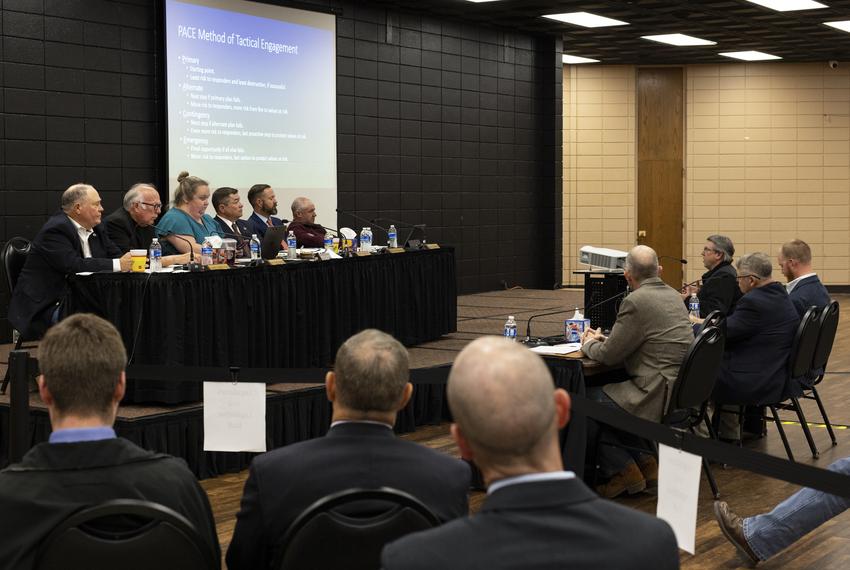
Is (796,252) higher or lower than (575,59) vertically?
lower

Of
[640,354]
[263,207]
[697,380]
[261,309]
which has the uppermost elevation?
[263,207]

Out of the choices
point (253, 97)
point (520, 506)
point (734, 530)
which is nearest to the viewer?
point (520, 506)

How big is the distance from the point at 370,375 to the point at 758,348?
354 cm

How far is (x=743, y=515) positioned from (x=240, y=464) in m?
2.40

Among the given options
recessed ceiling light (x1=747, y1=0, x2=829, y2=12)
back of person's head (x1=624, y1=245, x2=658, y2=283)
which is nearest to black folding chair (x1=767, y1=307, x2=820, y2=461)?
back of person's head (x1=624, y1=245, x2=658, y2=283)

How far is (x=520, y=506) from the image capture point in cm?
149

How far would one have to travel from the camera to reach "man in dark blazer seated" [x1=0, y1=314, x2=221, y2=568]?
202 cm

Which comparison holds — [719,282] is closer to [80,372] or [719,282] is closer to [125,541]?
[80,372]

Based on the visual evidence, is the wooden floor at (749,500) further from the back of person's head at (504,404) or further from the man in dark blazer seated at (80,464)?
the back of person's head at (504,404)

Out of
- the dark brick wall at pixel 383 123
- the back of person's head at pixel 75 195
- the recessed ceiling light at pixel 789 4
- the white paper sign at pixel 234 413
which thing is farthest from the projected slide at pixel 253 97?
the white paper sign at pixel 234 413

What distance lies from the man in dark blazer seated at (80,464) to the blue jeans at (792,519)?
2.33 m

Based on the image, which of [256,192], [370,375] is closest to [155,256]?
[256,192]

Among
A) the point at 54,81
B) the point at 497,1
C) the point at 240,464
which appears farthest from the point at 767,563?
the point at 497,1

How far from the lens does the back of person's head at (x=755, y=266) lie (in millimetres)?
5512
